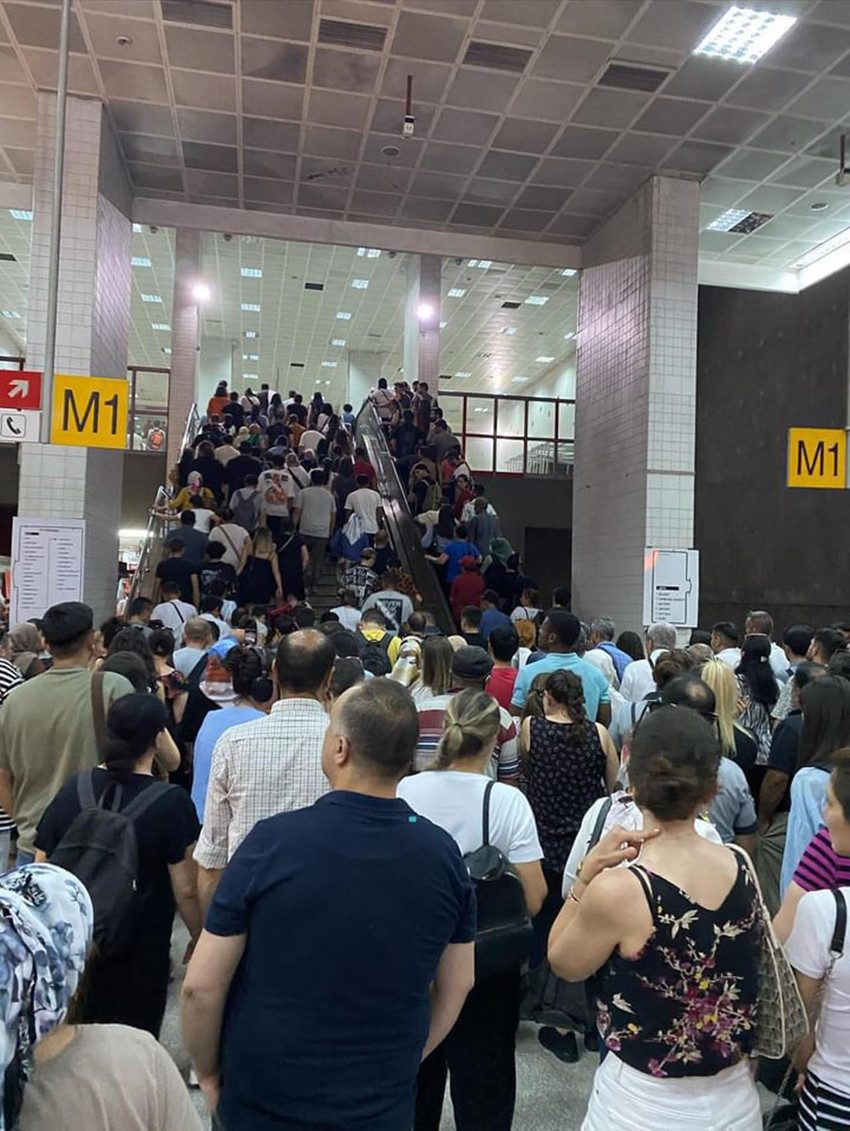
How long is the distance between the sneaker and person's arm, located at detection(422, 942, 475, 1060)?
174 cm

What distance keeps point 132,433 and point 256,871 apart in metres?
18.8

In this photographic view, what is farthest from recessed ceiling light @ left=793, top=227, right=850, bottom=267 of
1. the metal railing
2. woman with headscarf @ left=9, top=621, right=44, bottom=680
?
woman with headscarf @ left=9, top=621, right=44, bottom=680

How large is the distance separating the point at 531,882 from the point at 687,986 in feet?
2.61

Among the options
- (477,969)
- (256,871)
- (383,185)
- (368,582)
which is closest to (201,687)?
(477,969)

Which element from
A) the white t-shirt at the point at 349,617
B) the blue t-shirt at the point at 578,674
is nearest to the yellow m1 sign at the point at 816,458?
the white t-shirt at the point at 349,617

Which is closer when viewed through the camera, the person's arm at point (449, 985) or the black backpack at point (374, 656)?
the person's arm at point (449, 985)

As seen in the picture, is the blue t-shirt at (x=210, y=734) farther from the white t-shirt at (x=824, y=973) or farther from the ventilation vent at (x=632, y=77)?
the ventilation vent at (x=632, y=77)

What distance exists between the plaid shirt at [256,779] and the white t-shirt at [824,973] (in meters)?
1.26

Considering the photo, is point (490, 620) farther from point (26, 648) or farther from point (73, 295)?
point (73, 295)

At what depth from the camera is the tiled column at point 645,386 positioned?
34.5 ft

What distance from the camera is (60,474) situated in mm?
9078

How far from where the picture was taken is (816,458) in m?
9.35

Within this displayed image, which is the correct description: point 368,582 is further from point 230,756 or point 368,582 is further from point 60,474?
point 230,756

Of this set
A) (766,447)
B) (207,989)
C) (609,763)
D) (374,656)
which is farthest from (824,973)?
(766,447)
